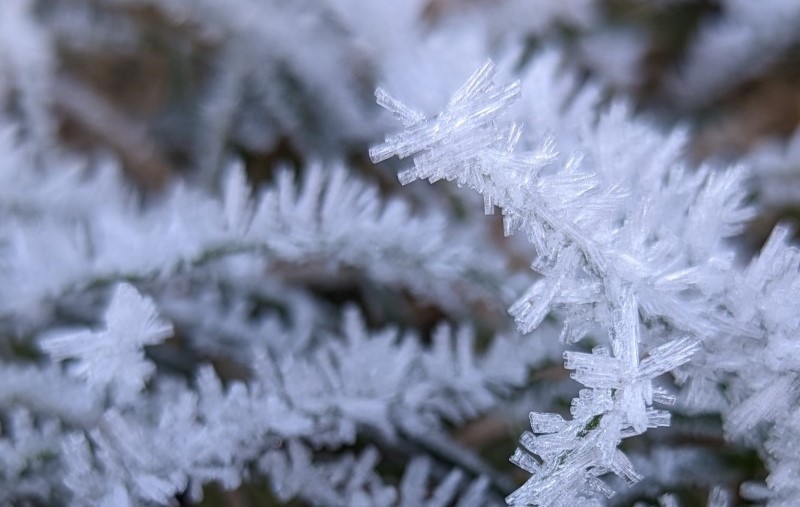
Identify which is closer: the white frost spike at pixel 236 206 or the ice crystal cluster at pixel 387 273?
the ice crystal cluster at pixel 387 273

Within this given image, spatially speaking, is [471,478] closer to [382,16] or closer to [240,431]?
[240,431]

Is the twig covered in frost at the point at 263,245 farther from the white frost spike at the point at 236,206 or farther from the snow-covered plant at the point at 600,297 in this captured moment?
the snow-covered plant at the point at 600,297

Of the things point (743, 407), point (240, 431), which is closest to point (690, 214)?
point (743, 407)

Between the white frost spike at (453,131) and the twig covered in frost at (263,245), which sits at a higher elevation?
the white frost spike at (453,131)

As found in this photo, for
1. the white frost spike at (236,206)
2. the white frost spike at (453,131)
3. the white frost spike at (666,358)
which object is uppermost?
the white frost spike at (453,131)

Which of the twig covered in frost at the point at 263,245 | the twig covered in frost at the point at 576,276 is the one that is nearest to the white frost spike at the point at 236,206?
the twig covered in frost at the point at 263,245

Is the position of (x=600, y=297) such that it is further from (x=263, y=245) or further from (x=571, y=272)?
(x=263, y=245)
